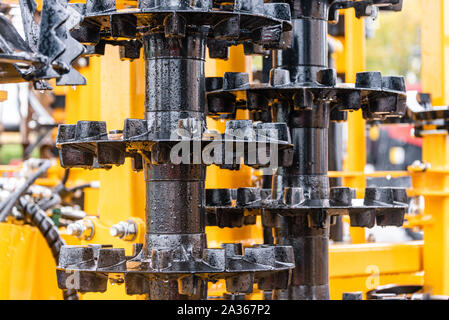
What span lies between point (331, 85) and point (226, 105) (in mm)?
393

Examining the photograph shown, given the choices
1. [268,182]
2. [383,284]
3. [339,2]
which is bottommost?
[383,284]

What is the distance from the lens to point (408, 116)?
5.53 m

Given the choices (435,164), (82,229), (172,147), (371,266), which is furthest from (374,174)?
(172,147)

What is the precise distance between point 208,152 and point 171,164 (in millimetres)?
182

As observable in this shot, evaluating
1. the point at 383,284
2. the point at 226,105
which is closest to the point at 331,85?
the point at 226,105

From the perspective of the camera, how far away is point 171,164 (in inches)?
103

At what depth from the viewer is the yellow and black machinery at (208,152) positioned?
2498 millimetres

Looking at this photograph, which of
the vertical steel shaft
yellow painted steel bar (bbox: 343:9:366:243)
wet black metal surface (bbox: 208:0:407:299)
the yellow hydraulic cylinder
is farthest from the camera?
yellow painted steel bar (bbox: 343:9:366:243)

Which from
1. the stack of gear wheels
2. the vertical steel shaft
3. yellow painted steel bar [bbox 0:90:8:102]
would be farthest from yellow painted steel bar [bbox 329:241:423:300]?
yellow painted steel bar [bbox 0:90:8:102]

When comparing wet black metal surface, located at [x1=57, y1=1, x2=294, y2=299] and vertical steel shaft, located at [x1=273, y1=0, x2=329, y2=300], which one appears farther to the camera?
vertical steel shaft, located at [x1=273, y1=0, x2=329, y2=300]

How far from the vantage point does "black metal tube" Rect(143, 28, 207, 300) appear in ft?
8.65

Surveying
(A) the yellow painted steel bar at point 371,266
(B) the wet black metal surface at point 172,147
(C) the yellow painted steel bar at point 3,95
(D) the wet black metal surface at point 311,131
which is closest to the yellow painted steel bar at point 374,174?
(A) the yellow painted steel bar at point 371,266

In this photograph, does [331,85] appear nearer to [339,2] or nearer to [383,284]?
[339,2]

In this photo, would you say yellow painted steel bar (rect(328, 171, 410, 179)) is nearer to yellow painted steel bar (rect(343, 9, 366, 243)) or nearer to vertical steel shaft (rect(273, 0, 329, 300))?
yellow painted steel bar (rect(343, 9, 366, 243))
